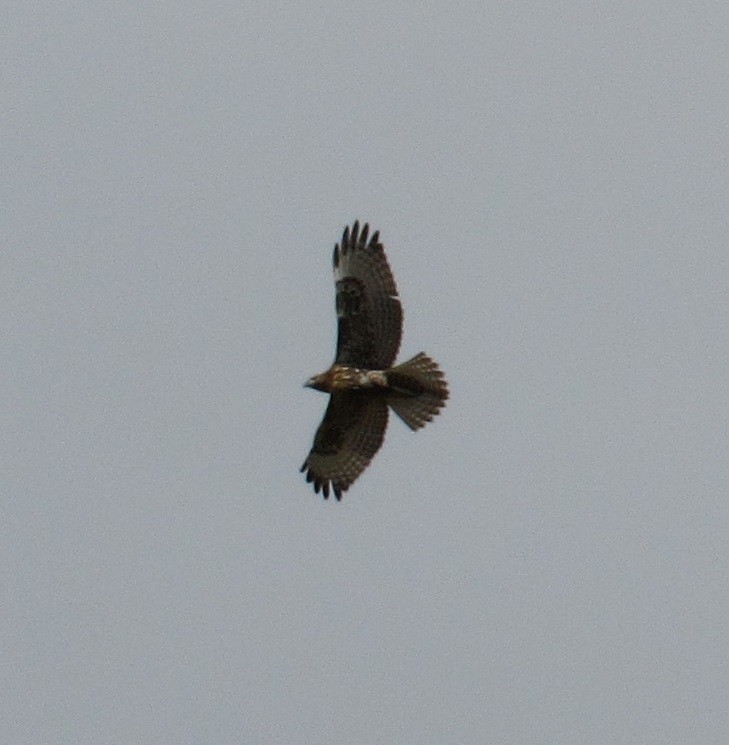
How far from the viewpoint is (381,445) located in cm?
2959

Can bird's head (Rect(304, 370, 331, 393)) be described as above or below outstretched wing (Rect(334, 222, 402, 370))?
below

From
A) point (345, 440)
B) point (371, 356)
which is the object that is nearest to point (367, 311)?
point (371, 356)

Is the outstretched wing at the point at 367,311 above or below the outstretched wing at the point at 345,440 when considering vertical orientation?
above

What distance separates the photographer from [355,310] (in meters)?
28.5

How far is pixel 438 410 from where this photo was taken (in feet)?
93.4

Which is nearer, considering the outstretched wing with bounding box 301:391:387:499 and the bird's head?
the bird's head

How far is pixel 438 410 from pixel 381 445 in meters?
1.30

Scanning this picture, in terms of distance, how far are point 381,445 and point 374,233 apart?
2107 mm

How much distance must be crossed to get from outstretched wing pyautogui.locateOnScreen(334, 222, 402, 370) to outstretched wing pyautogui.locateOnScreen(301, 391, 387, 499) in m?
0.51

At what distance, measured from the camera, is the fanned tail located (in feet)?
92.9

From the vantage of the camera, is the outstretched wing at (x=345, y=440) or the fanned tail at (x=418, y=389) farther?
the outstretched wing at (x=345, y=440)

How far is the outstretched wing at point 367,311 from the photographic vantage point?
93.5 feet

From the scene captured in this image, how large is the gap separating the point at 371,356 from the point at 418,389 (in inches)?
20.9

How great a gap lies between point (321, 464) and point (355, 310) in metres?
2.10
